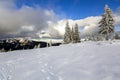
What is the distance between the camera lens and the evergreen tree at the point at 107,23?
176ft

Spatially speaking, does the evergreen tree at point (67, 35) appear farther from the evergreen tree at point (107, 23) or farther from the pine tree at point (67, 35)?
the evergreen tree at point (107, 23)

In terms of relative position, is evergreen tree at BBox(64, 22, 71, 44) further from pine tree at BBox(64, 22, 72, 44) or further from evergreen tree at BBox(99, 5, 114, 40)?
evergreen tree at BBox(99, 5, 114, 40)

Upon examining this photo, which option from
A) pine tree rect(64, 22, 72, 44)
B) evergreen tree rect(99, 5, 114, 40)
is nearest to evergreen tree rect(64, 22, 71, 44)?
pine tree rect(64, 22, 72, 44)

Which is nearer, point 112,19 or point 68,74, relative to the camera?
point 68,74

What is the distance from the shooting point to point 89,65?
10.9 m

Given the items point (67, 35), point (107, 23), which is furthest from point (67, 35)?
point (107, 23)

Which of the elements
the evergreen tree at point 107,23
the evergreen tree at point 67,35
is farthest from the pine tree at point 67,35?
the evergreen tree at point 107,23

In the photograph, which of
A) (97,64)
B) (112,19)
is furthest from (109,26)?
(97,64)

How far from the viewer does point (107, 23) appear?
2111 inches

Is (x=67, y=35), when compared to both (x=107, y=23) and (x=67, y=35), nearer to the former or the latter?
(x=67, y=35)

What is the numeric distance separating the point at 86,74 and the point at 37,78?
2765mm

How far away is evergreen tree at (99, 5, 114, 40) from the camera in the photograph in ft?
176

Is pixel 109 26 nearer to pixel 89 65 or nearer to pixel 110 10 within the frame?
pixel 110 10

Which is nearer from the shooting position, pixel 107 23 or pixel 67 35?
pixel 107 23
